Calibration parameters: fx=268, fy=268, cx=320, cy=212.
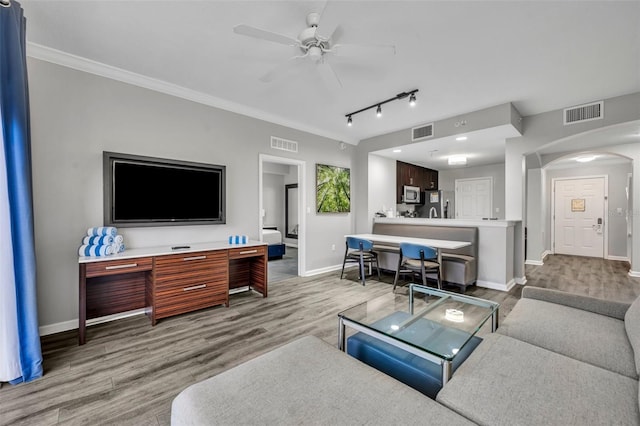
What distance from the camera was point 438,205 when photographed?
774 centimetres

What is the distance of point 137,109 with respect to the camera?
10.5 feet

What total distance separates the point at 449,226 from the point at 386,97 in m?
2.52

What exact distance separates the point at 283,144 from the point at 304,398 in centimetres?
411

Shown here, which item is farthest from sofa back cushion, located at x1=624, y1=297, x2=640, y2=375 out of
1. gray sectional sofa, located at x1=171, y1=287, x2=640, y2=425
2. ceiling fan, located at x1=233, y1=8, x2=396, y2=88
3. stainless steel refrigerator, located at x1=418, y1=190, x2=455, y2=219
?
stainless steel refrigerator, located at x1=418, y1=190, x2=455, y2=219

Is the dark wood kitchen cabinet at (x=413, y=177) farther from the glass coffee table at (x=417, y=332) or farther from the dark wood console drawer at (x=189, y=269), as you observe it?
the dark wood console drawer at (x=189, y=269)

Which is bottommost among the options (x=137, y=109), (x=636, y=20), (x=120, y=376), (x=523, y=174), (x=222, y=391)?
(x=120, y=376)

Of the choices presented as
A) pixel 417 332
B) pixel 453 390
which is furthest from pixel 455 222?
pixel 453 390

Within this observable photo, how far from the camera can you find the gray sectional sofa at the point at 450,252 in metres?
4.18

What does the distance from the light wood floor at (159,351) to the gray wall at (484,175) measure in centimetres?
337

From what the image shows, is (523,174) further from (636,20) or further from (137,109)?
(137,109)

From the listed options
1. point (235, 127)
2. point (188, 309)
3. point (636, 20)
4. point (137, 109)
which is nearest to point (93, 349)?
point (188, 309)

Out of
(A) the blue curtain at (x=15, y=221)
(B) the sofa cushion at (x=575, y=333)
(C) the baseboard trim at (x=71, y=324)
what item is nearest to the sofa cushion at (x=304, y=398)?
(B) the sofa cushion at (x=575, y=333)

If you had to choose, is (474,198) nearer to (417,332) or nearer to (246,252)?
(246,252)

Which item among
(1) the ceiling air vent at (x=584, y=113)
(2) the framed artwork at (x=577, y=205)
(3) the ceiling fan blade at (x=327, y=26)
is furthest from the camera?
(2) the framed artwork at (x=577, y=205)
